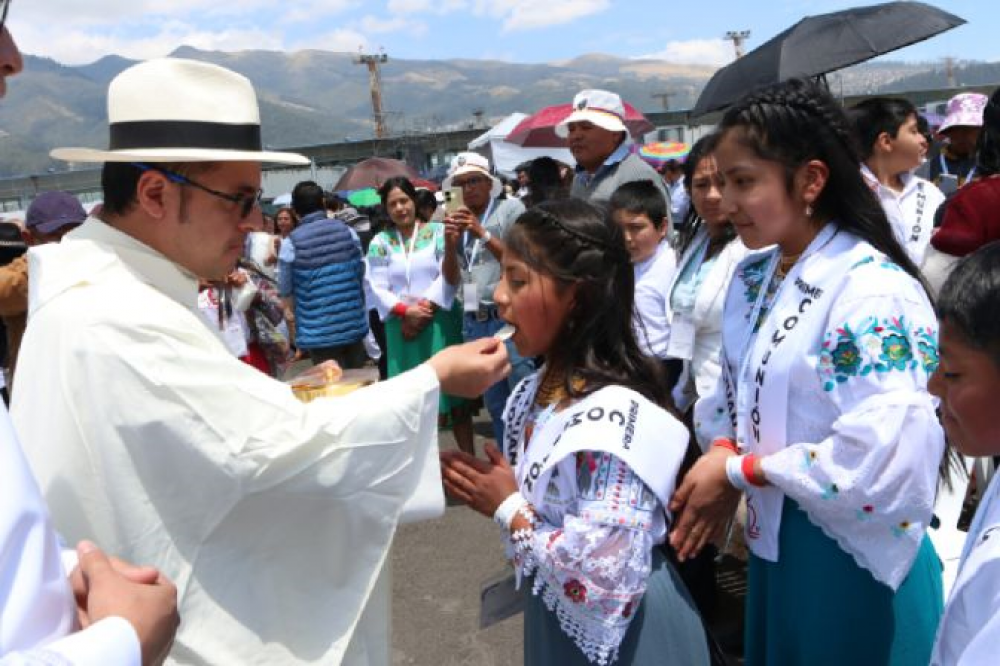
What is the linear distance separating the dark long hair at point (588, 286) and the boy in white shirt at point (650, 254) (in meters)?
1.98

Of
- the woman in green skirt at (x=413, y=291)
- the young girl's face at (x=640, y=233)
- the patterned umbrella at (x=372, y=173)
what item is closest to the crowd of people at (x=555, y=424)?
the young girl's face at (x=640, y=233)

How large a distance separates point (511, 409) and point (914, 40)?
12.1 feet

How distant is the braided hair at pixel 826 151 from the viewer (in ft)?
6.19

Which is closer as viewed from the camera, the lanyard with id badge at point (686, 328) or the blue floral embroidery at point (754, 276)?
the blue floral embroidery at point (754, 276)

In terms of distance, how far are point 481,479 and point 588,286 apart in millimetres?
570

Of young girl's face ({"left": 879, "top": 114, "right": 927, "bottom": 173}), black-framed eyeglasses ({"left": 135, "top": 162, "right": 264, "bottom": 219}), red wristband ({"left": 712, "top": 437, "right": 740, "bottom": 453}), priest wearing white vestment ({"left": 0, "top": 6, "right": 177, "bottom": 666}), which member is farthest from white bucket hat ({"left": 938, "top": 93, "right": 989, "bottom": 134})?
priest wearing white vestment ({"left": 0, "top": 6, "right": 177, "bottom": 666})

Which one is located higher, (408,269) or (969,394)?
(969,394)

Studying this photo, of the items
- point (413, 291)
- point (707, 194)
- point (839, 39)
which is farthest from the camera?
point (413, 291)

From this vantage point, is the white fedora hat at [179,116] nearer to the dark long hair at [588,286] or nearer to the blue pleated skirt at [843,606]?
the dark long hair at [588,286]

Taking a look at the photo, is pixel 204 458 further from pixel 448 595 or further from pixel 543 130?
pixel 543 130

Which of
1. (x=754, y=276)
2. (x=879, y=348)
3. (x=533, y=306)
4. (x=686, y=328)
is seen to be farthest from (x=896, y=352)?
(x=686, y=328)

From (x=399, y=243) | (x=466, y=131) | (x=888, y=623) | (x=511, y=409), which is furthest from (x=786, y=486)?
(x=466, y=131)

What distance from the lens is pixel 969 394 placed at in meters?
1.33

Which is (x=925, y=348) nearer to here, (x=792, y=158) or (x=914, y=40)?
(x=792, y=158)
